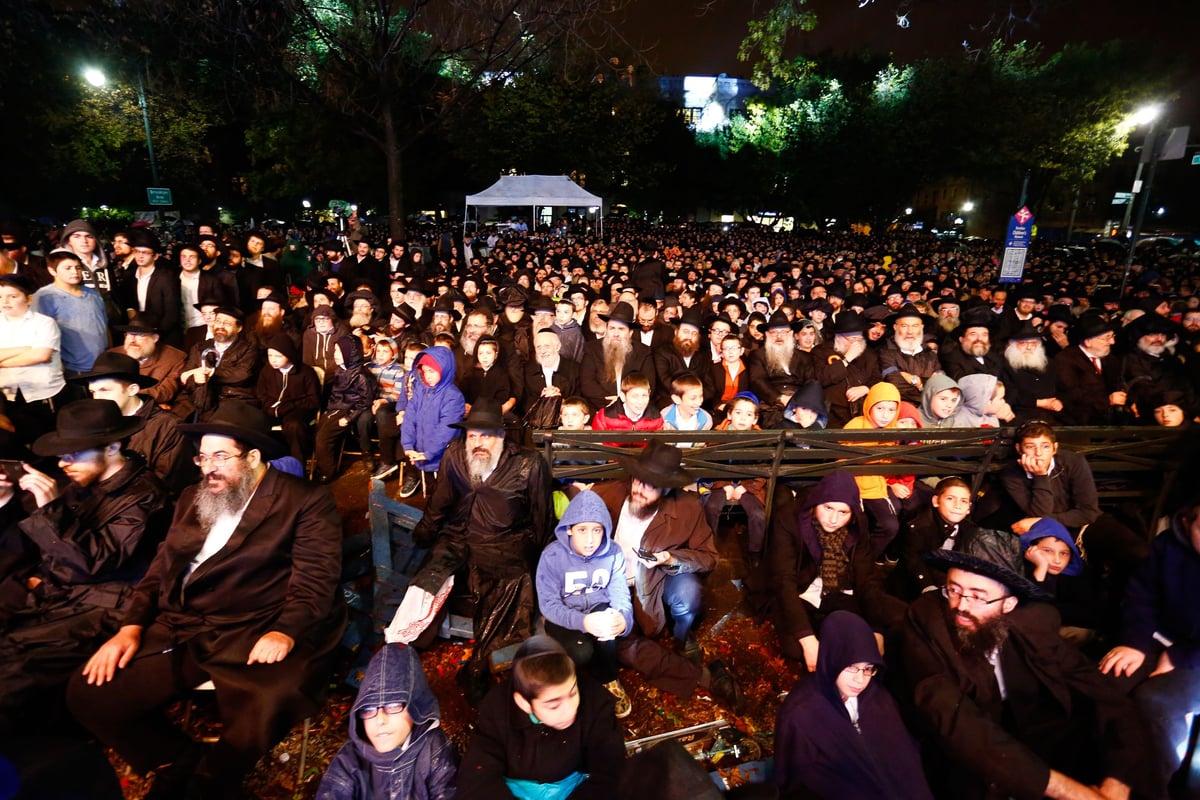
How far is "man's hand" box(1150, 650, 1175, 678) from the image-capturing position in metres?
3.00

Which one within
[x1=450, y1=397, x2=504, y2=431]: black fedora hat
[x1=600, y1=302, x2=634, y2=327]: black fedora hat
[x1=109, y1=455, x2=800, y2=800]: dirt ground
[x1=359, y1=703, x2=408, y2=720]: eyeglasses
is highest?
[x1=600, y1=302, x2=634, y2=327]: black fedora hat

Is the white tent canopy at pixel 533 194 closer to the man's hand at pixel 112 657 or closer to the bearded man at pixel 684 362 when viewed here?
the bearded man at pixel 684 362

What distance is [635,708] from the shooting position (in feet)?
11.8

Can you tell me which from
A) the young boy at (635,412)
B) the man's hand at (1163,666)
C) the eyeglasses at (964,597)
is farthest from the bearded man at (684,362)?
the man's hand at (1163,666)

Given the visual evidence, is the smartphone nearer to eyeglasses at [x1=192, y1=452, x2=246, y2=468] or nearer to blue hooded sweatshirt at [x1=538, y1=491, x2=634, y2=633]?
eyeglasses at [x1=192, y1=452, x2=246, y2=468]

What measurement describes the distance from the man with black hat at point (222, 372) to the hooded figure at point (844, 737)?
5.97 m

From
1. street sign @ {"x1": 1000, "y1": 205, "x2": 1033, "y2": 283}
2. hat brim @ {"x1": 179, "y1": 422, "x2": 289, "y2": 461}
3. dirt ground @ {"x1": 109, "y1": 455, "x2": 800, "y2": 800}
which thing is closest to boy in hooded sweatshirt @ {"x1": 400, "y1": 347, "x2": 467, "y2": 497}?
dirt ground @ {"x1": 109, "y1": 455, "x2": 800, "y2": 800}

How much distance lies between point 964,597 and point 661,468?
1.77 m

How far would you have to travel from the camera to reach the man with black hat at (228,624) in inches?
110

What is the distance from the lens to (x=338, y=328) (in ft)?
22.8

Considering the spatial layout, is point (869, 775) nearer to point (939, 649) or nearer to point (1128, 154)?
point (939, 649)

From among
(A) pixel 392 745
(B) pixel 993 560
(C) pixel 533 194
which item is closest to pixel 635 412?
(B) pixel 993 560

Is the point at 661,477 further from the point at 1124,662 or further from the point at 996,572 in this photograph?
the point at 1124,662

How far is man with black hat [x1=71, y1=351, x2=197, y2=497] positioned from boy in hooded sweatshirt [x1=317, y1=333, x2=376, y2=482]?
194 cm
